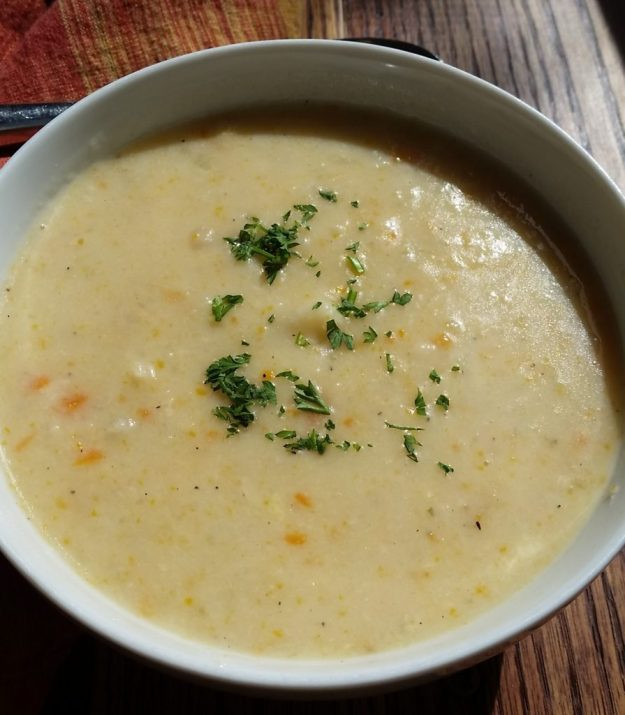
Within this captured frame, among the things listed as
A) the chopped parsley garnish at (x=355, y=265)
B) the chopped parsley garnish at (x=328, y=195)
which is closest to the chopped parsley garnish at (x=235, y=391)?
the chopped parsley garnish at (x=355, y=265)

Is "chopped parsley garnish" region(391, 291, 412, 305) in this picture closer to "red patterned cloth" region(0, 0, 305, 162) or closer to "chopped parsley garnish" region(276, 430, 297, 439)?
"chopped parsley garnish" region(276, 430, 297, 439)

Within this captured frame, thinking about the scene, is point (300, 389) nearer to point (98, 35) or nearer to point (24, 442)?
point (24, 442)

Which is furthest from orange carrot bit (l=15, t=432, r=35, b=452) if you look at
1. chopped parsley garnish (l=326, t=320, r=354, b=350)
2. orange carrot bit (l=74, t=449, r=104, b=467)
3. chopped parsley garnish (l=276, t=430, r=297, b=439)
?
chopped parsley garnish (l=326, t=320, r=354, b=350)

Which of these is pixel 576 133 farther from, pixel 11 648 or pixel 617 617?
pixel 11 648

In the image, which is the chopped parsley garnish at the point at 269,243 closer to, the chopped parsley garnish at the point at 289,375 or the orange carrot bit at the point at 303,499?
the chopped parsley garnish at the point at 289,375

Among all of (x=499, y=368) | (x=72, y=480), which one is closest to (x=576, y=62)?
(x=499, y=368)

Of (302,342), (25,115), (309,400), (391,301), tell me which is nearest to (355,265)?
(391,301)
